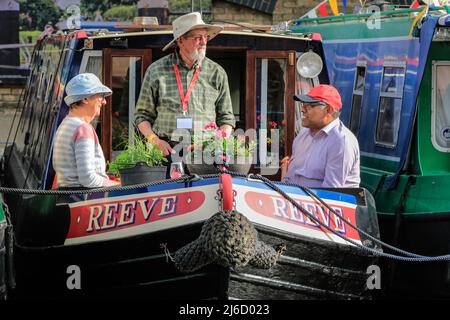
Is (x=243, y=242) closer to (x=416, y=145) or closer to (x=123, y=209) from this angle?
(x=123, y=209)

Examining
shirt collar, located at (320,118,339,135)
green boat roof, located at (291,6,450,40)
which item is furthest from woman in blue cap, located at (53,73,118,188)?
green boat roof, located at (291,6,450,40)

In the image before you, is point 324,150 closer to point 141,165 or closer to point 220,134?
point 220,134

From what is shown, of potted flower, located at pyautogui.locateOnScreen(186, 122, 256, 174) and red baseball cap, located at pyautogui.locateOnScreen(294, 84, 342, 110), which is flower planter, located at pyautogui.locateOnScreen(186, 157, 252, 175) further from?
red baseball cap, located at pyautogui.locateOnScreen(294, 84, 342, 110)

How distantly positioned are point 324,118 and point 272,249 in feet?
4.58

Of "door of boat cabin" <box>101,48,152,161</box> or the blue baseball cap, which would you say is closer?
the blue baseball cap

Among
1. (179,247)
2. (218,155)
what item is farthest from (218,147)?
(179,247)

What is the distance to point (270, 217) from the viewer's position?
7.06 m

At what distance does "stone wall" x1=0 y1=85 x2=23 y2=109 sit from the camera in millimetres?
19312

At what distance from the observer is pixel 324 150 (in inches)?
308

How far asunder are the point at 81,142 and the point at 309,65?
235cm

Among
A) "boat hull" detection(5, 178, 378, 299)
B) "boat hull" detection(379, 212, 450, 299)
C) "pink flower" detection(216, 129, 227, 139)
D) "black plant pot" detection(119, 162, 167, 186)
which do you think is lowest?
"boat hull" detection(379, 212, 450, 299)

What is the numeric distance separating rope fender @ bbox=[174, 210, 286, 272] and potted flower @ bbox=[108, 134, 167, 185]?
2.45 ft

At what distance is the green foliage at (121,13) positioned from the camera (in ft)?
65.8
